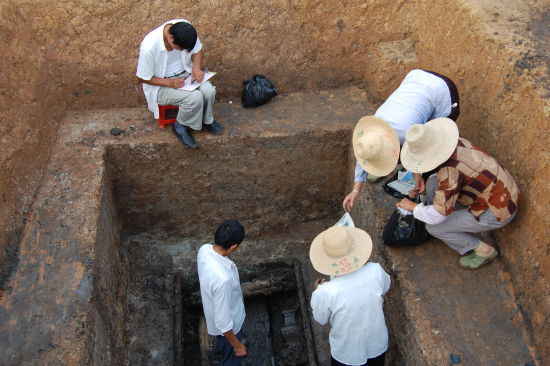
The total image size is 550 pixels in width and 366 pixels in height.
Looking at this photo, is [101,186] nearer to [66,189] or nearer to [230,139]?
[66,189]

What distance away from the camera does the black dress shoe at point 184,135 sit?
4.77 m

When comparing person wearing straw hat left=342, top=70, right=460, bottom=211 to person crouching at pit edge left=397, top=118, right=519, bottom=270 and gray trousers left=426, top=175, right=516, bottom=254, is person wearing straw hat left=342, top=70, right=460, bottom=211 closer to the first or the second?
gray trousers left=426, top=175, right=516, bottom=254

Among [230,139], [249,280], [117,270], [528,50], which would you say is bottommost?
[249,280]

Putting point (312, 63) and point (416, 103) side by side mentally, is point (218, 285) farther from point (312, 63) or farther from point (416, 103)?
point (312, 63)

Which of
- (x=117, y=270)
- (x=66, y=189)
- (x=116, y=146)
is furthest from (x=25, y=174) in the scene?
(x=117, y=270)

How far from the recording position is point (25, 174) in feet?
14.1

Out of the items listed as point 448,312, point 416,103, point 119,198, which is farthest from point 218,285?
point 119,198

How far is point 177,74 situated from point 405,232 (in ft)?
7.87

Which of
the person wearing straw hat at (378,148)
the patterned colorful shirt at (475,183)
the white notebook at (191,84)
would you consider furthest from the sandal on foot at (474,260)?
the white notebook at (191,84)

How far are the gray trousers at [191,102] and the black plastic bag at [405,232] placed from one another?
1.95 meters

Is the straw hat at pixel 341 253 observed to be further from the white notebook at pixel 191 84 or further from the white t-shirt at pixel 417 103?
the white notebook at pixel 191 84

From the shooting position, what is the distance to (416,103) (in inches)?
150

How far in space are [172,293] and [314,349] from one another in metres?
1.47

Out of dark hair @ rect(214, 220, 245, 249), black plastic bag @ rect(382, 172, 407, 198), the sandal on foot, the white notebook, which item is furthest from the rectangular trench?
the sandal on foot
